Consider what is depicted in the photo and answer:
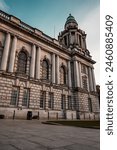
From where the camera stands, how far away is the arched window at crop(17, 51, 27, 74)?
811 inches

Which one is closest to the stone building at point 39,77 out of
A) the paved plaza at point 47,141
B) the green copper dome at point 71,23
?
the green copper dome at point 71,23

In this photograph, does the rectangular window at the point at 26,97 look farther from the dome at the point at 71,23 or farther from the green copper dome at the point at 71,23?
the dome at the point at 71,23

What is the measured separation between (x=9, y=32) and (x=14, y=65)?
17.7ft

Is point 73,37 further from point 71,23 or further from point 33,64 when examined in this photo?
point 33,64

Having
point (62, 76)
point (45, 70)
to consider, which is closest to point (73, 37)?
point (62, 76)

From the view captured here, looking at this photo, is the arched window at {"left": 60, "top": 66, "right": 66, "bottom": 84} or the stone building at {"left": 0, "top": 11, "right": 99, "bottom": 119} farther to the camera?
the arched window at {"left": 60, "top": 66, "right": 66, "bottom": 84}

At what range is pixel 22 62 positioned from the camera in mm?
21203

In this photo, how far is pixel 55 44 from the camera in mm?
26219

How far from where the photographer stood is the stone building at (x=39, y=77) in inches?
689

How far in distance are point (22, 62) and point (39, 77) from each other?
12.6 ft

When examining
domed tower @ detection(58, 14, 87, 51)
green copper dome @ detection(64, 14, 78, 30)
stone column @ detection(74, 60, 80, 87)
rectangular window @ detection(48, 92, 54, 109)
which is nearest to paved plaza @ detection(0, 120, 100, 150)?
rectangular window @ detection(48, 92, 54, 109)

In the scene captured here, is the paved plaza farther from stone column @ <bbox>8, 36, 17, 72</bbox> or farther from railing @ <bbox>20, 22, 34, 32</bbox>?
railing @ <bbox>20, 22, 34, 32</bbox>

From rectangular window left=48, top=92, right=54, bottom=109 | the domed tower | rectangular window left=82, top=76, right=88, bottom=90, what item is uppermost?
the domed tower

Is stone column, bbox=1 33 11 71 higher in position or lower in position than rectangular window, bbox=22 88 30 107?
higher
